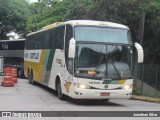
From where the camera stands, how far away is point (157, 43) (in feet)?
93.4

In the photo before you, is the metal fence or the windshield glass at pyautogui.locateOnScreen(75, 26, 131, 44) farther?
the metal fence

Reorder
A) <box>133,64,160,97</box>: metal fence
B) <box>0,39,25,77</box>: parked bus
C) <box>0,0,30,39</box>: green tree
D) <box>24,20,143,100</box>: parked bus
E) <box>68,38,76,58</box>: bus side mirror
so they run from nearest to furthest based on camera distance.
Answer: <box>68,38,76,58</box>: bus side mirror, <box>24,20,143,100</box>: parked bus, <box>133,64,160,97</box>: metal fence, <box>0,39,25,77</box>: parked bus, <box>0,0,30,39</box>: green tree

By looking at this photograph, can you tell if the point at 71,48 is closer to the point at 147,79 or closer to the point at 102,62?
the point at 102,62

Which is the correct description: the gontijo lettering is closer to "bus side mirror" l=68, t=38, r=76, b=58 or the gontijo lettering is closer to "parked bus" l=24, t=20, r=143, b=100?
"parked bus" l=24, t=20, r=143, b=100

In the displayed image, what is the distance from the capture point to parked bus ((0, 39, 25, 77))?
1421 inches

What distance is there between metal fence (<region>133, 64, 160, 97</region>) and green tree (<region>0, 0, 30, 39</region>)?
30.6 meters

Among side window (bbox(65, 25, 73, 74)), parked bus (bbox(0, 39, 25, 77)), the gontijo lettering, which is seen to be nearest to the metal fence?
the gontijo lettering

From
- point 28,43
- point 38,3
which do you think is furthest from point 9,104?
point 38,3

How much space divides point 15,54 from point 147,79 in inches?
640

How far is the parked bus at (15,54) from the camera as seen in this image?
118 feet

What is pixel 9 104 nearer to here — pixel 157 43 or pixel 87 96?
pixel 87 96

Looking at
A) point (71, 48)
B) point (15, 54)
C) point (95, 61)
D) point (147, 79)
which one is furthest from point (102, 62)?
point (15, 54)

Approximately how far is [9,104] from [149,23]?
51.2ft

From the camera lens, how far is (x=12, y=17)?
5175 cm
